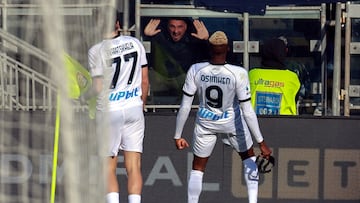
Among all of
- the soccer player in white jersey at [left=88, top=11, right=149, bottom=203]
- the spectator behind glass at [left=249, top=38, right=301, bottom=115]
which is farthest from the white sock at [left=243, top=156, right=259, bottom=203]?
the soccer player in white jersey at [left=88, top=11, right=149, bottom=203]

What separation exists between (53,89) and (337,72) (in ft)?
24.4

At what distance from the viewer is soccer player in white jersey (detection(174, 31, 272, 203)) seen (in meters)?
8.59

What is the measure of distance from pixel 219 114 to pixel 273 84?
0.90 metres

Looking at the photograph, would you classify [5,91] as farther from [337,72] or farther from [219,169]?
[337,72]

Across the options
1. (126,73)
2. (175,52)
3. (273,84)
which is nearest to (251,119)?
(273,84)

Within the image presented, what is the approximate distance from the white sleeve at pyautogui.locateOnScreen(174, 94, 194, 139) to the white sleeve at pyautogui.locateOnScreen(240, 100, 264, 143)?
46 centimetres

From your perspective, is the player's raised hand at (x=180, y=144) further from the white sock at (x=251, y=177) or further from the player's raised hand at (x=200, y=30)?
the player's raised hand at (x=200, y=30)

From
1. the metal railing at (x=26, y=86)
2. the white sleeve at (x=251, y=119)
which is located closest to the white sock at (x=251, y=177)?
the white sleeve at (x=251, y=119)

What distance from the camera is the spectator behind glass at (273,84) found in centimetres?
942

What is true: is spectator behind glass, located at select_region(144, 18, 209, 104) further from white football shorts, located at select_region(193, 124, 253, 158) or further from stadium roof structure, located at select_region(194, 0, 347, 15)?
white football shorts, located at select_region(193, 124, 253, 158)

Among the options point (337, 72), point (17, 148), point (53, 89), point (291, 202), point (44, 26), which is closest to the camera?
point (44, 26)

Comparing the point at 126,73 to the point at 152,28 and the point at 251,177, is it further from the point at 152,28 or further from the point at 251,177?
the point at 152,28

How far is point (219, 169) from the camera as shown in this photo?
9391mm

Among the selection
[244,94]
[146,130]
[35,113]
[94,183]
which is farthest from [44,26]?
[146,130]
